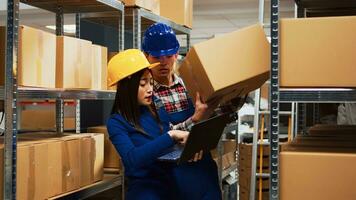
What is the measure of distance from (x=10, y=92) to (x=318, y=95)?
4.18 feet

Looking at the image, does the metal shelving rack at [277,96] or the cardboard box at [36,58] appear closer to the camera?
the metal shelving rack at [277,96]

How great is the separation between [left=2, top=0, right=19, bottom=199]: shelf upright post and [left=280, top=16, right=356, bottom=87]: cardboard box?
3.74 ft

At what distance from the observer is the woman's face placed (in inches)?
93.1

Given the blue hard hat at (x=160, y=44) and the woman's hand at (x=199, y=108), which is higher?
the blue hard hat at (x=160, y=44)

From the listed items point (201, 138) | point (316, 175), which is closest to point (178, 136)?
point (201, 138)

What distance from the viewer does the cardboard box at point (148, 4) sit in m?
3.29

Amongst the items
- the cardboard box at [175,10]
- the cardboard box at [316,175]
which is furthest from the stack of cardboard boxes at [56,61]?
the cardboard box at [316,175]

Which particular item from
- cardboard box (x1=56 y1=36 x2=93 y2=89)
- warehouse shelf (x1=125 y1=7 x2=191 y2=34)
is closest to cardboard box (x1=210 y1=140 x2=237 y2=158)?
warehouse shelf (x1=125 y1=7 x2=191 y2=34)

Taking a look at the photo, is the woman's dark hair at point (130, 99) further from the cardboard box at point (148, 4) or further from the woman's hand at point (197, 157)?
the cardboard box at point (148, 4)

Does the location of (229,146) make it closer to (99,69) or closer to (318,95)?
(99,69)

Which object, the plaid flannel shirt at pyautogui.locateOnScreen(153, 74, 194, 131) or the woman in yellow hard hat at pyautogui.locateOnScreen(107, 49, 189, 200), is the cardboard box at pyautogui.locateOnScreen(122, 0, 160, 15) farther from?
the woman in yellow hard hat at pyautogui.locateOnScreen(107, 49, 189, 200)

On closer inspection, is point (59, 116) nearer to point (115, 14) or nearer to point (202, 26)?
point (115, 14)

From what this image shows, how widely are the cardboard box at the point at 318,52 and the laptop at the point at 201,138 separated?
47cm

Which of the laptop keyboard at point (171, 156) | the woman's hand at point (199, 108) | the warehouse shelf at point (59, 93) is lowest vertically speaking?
the laptop keyboard at point (171, 156)
